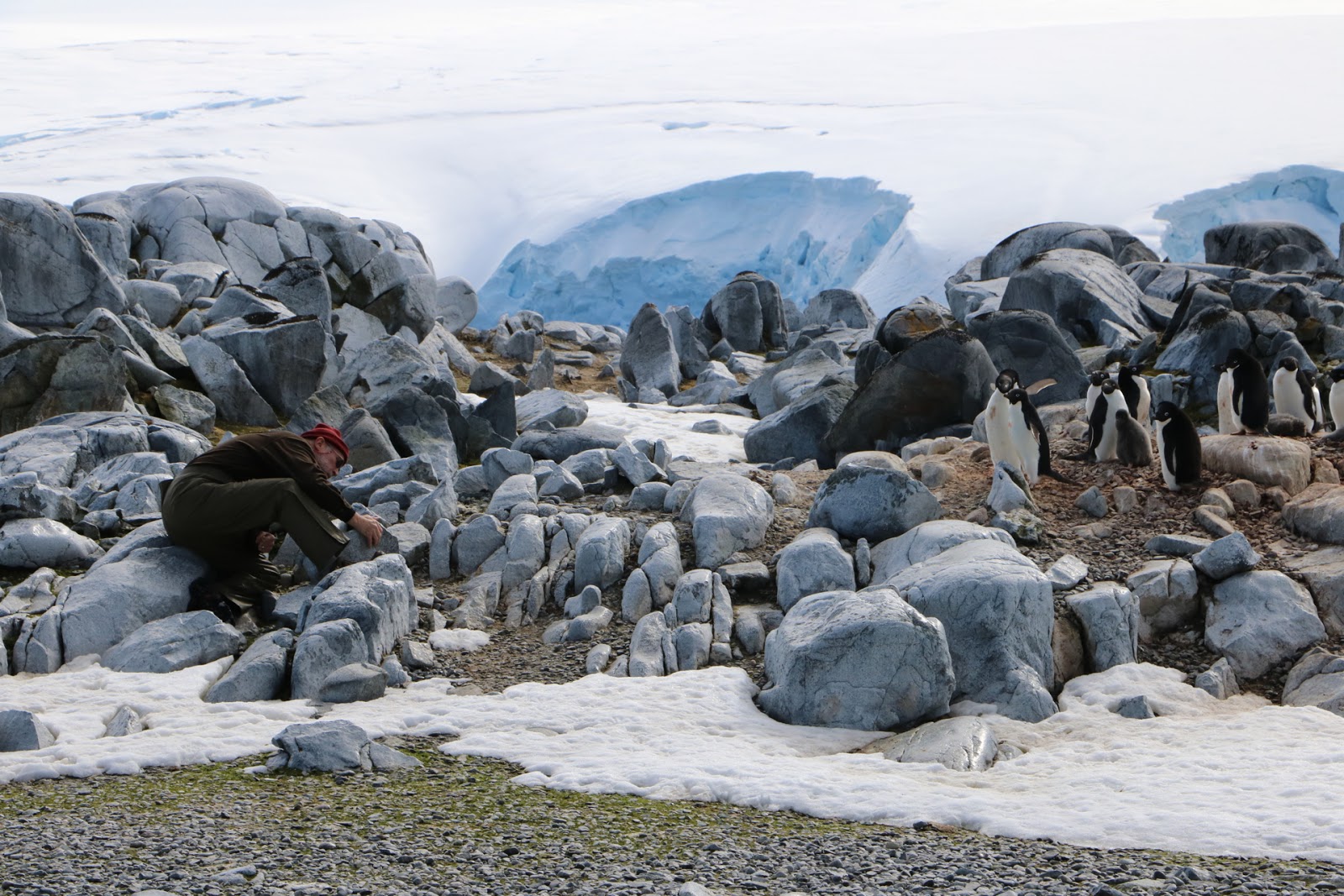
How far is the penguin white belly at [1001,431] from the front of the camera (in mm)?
9367

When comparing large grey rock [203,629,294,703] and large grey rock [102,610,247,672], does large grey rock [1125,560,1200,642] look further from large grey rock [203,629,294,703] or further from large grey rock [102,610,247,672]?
large grey rock [102,610,247,672]

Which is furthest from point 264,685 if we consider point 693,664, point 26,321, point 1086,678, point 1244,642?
point 26,321

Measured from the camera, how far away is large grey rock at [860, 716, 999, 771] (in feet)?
17.9

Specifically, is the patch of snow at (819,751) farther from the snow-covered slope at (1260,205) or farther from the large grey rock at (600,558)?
the snow-covered slope at (1260,205)

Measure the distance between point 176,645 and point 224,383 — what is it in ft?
27.2

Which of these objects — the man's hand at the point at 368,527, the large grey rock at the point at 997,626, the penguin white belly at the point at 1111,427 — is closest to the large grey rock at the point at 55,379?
the man's hand at the point at 368,527

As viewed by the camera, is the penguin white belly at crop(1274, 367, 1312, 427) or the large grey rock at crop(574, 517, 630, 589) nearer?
the large grey rock at crop(574, 517, 630, 589)

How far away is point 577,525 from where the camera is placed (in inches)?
331

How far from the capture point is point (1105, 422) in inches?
369

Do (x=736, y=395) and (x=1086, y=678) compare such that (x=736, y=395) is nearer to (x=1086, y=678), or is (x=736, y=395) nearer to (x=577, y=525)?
(x=577, y=525)

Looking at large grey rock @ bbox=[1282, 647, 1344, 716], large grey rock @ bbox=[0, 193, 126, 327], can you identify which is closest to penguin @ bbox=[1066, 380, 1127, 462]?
large grey rock @ bbox=[1282, 647, 1344, 716]

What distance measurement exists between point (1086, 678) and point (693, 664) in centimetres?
222

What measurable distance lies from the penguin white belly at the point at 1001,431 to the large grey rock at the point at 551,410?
702cm

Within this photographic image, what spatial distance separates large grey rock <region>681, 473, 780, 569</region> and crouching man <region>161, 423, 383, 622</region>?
215 cm
